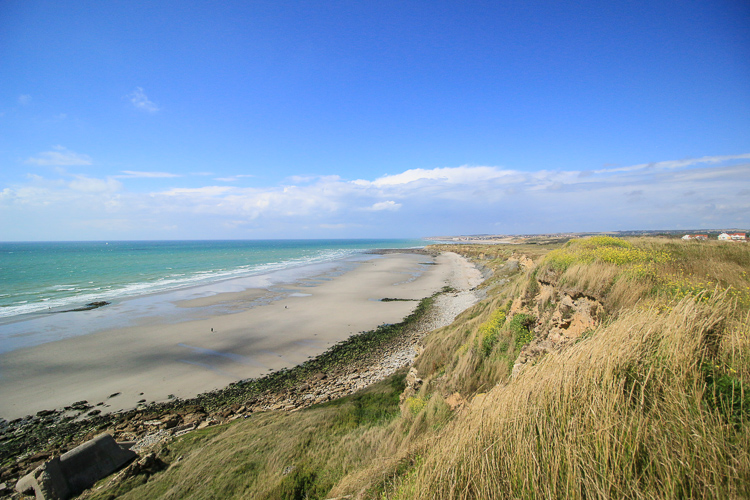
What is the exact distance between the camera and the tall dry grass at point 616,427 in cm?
239

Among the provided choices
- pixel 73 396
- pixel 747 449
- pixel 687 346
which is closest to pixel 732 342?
pixel 687 346

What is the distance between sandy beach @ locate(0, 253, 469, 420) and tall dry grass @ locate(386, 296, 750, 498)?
47.5 feet

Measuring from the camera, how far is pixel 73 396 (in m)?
13.1

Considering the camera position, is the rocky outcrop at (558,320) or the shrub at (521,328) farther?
the shrub at (521,328)

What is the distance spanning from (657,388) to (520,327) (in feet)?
22.6

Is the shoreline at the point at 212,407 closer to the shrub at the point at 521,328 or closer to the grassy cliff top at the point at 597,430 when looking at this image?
the grassy cliff top at the point at 597,430

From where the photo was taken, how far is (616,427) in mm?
2748

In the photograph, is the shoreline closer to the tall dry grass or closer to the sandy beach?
the sandy beach

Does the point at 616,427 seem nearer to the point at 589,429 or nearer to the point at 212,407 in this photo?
the point at 589,429

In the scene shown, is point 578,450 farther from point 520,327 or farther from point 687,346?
point 520,327

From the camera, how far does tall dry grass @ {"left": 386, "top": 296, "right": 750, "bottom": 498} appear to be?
239 centimetres

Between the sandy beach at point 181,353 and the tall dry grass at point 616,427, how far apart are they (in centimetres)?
1447

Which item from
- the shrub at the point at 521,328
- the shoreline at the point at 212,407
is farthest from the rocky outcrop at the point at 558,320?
the shoreline at the point at 212,407

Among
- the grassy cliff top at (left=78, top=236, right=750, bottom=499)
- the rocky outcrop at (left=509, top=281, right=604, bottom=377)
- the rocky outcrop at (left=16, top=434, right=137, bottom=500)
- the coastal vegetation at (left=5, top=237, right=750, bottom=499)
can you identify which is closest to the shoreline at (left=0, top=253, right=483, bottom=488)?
the rocky outcrop at (left=16, top=434, right=137, bottom=500)
